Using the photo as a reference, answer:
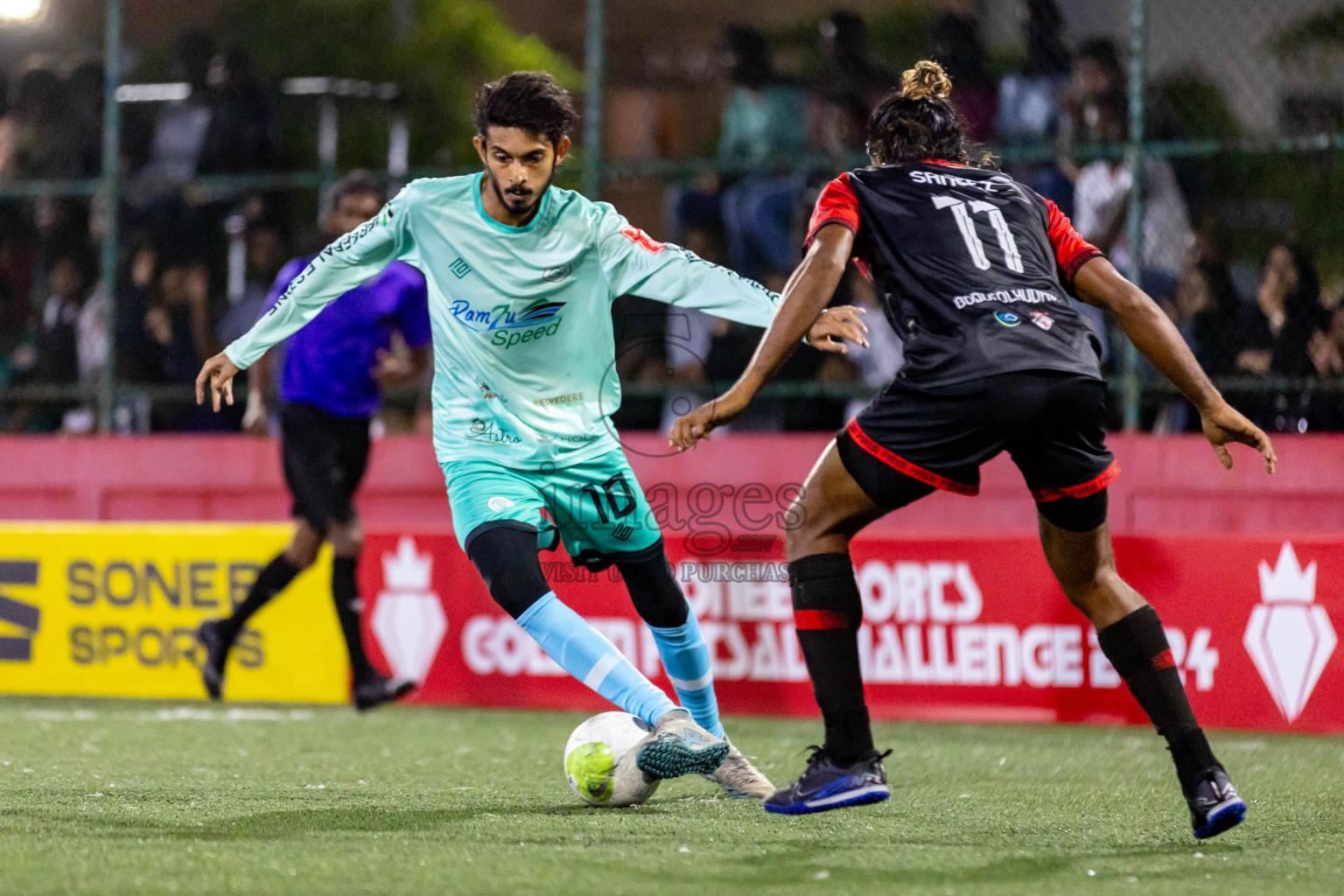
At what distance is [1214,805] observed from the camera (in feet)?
14.1

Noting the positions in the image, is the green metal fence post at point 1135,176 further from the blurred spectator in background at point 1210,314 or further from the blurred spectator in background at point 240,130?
the blurred spectator in background at point 240,130

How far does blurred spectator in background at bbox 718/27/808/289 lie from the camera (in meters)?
9.42

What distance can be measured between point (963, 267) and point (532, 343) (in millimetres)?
1308

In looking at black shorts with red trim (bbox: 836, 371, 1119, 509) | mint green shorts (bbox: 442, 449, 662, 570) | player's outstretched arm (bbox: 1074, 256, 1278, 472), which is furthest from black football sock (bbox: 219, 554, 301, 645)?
player's outstretched arm (bbox: 1074, 256, 1278, 472)

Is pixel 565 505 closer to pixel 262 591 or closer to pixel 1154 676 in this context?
pixel 1154 676

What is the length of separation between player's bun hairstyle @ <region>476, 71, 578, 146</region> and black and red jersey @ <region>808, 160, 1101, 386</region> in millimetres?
866

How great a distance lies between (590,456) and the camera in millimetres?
5102

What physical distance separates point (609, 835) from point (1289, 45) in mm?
5961

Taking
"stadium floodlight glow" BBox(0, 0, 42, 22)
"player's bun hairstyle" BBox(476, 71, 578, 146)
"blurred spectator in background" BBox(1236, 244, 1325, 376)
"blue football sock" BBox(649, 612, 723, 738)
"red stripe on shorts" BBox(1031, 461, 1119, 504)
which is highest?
"stadium floodlight glow" BBox(0, 0, 42, 22)

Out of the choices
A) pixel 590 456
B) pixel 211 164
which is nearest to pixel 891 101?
pixel 590 456

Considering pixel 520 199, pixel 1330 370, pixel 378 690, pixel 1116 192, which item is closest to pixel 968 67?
pixel 1116 192

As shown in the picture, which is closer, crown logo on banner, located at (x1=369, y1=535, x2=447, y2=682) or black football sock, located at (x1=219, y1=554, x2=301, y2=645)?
black football sock, located at (x1=219, y1=554, x2=301, y2=645)

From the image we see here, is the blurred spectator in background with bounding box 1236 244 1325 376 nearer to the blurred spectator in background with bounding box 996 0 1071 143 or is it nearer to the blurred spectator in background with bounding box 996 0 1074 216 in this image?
the blurred spectator in background with bounding box 996 0 1074 216

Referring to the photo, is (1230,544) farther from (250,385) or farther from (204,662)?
(250,385)
